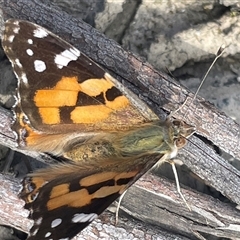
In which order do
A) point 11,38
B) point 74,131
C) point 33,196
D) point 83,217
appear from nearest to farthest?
point 83,217, point 33,196, point 11,38, point 74,131

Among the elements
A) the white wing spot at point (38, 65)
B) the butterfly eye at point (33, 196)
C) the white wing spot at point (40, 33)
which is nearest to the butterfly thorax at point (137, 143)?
the butterfly eye at point (33, 196)

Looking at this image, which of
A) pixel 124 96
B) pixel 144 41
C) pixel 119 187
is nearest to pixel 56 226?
pixel 119 187

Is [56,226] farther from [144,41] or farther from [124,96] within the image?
[144,41]

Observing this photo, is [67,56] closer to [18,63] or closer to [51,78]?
[51,78]

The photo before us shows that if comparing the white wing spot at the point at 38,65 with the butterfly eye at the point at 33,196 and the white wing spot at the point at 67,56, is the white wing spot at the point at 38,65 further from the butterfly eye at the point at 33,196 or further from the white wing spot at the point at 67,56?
the butterfly eye at the point at 33,196

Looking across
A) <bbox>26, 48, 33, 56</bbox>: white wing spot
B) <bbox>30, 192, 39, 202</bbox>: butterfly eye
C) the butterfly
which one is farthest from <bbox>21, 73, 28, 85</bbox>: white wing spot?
<bbox>30, 192, 39, 202</bbox>: butterfly eye

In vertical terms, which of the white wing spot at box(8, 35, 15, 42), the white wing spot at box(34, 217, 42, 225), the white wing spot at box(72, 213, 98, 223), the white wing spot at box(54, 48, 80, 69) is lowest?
the white wing spot at box(34, 217, 42, 225)

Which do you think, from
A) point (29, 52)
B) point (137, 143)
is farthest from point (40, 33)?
point (137, 143)

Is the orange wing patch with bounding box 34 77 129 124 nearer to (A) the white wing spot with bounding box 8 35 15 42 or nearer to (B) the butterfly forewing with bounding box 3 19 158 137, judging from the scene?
(B) the butterfly forewing with bounding box 3 19 158 137
